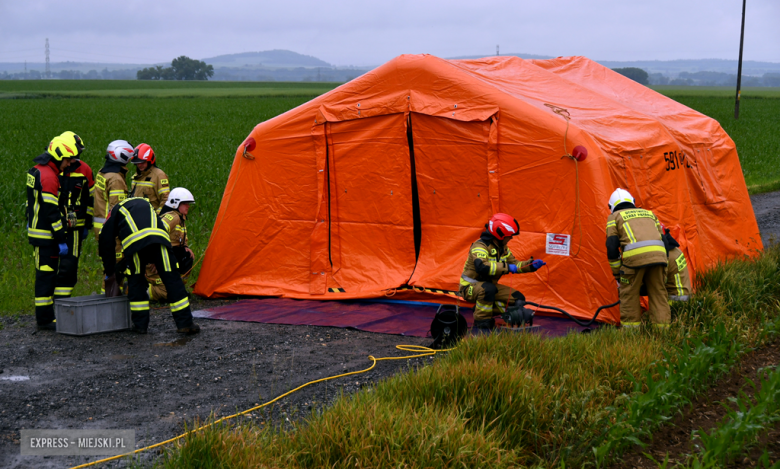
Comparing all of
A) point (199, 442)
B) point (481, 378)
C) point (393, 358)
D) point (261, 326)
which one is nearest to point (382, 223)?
point (261, 326)

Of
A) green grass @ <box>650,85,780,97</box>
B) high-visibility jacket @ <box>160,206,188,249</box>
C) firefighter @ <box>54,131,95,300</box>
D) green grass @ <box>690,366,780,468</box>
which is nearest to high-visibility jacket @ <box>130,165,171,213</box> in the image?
high-visibility jacket @ <box>160,206,188,249</box>

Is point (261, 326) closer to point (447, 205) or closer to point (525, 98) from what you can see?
point (447, 205)

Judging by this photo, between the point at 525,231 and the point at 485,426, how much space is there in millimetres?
3949

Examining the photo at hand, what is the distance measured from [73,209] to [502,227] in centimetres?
461

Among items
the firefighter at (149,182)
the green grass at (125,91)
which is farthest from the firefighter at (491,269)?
the green grass at (125,91)

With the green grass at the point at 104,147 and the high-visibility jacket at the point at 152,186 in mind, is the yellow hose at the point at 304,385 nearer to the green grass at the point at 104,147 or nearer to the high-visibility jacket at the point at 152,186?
the high-visibility jacket at the point at 152,186

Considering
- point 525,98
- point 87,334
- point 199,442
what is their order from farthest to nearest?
point 525,98, point 87,334, point 199,442

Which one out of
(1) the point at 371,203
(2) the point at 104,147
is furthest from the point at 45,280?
(2) the point at 104,147

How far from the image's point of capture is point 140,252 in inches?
276

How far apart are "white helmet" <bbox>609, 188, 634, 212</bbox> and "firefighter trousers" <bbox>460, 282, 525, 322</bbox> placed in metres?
1.31

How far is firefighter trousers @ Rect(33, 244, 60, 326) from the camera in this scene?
23.4 feet

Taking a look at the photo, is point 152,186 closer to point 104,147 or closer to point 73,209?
point 73,209

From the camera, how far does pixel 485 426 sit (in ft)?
14.0

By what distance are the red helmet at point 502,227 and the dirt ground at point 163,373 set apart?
1381 mm
